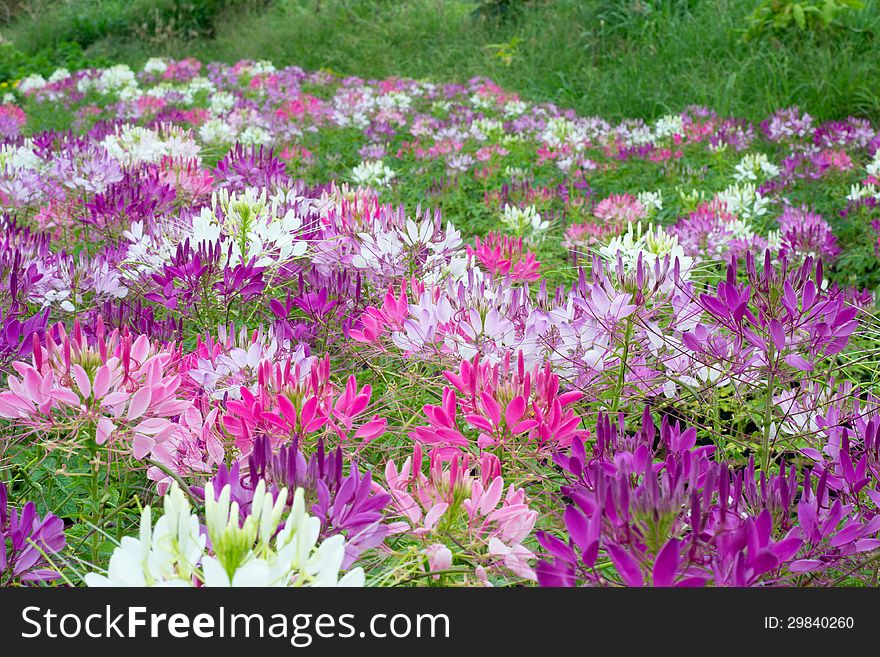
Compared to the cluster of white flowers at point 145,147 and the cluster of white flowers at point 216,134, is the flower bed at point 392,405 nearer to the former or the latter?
Answer: the cluster of white flowers at point 145,147

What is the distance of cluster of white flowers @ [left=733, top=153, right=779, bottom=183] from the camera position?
4598mm

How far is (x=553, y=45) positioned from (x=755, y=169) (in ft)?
20.5

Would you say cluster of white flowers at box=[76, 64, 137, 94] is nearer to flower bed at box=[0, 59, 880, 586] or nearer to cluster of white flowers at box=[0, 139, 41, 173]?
cluster of white flowers at box=[0, 139, 41, 173]

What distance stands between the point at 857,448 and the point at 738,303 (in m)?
0.31

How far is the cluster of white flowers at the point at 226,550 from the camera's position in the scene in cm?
74

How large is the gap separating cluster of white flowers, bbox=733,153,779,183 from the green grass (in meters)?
2.09

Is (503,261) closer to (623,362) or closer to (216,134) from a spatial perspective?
(623,362)

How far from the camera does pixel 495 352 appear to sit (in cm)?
145

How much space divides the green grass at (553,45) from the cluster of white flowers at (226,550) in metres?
6.68

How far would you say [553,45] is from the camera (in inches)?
405

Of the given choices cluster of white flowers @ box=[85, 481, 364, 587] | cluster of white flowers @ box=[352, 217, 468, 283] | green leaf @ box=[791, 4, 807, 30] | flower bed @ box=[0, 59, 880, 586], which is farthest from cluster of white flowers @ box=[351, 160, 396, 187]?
green leaf @ box=[791, 4, 807, 30]

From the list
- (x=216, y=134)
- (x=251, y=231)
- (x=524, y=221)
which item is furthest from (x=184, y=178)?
(x=216, y=134)

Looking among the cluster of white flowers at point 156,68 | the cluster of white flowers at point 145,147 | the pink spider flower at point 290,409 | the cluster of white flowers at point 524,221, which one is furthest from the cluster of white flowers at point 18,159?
the cluster of white flowers at point 156,68
